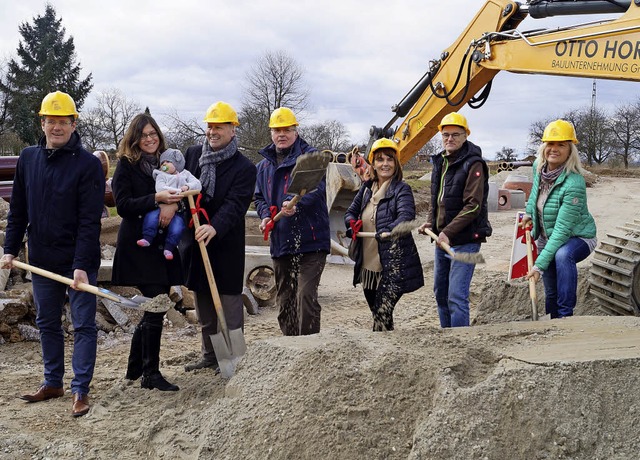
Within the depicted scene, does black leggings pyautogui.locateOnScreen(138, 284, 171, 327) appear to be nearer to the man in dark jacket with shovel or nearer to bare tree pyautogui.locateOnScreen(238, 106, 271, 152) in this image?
the man in dark jacket with shovel

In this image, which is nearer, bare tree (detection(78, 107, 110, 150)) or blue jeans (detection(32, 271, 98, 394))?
blue jeans (detection(32, 271, 98, 394))

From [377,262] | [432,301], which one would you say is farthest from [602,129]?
[377,262]

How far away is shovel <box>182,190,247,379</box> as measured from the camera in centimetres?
442

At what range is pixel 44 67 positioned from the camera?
39.3m

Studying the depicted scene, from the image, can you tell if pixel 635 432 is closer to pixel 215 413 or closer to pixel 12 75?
pixel 215 413

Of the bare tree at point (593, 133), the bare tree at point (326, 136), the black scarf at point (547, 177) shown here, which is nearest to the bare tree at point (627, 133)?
the bare tree at point (593, 133)

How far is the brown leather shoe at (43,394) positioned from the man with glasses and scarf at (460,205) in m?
2.89

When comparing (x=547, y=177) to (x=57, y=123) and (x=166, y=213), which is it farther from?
(x=57, y=123)

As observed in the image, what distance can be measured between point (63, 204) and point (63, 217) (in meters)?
0.08

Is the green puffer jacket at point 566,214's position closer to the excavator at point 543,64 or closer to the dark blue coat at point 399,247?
the dark blue coat at point 399,247

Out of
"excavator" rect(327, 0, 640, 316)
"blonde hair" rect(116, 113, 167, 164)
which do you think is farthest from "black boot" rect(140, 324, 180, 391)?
"excavator" rect(327, 0, 640, 316)

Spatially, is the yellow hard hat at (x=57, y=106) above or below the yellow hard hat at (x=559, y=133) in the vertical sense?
above

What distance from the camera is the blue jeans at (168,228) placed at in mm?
4395

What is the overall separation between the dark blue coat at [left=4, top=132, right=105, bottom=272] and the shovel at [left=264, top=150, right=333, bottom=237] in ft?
4.19
